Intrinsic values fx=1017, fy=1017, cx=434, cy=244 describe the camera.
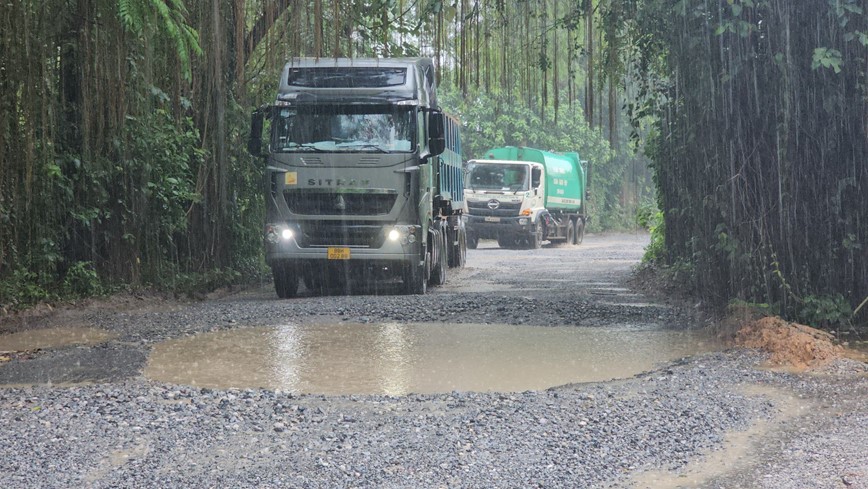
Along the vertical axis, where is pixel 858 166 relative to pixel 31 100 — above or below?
below

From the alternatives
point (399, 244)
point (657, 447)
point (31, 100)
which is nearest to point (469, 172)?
point (399, 244)

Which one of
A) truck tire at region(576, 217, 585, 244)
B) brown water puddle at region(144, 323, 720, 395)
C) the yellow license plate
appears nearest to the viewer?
brown water puddle at region(144, 323, 720, 395)

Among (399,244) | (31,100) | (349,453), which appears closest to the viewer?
(349,453)

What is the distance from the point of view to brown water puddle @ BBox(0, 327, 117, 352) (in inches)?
416

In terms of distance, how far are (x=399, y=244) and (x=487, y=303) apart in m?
2.39

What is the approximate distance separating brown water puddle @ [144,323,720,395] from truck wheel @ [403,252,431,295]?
387 centimetres

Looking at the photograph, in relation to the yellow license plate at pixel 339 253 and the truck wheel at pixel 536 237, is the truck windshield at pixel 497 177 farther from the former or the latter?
the yellow license plate at pixel 339 253

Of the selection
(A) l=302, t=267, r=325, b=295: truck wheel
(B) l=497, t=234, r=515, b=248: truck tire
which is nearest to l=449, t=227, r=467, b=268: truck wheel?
(A) l=302, t=267, r=325, b=295: truck wheel

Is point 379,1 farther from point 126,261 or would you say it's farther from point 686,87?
point 126,261

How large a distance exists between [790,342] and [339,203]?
25.4 feet

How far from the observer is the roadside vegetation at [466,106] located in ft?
33.8

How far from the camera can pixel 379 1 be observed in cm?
1077

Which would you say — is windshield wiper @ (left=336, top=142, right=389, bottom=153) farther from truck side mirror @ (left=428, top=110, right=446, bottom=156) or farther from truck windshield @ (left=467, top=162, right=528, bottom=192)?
truck windshield @ (left=467, top=162, right=528, bottom=192)

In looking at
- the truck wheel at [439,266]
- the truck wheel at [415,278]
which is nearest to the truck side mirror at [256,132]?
the truck wheel at [415,278]
